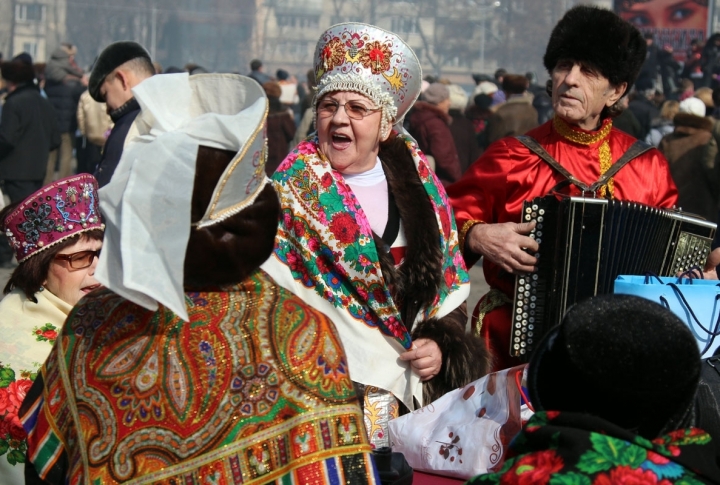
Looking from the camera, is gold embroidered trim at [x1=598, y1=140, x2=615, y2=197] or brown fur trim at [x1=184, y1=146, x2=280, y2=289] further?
gold embroidered trim at [x1=598, y1=140, x2=615, y2=197]

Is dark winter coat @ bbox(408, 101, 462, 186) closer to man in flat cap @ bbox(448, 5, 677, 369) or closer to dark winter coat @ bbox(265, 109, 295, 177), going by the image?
A: dark winter coat @ bbox(265, 109, 295, 177)

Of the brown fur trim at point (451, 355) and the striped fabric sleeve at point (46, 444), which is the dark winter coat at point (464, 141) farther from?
the striped fabric sleeve at point (46, 444)

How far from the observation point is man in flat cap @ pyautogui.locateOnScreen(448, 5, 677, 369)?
391 cm

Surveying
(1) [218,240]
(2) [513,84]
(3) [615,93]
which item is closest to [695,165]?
(2) [513,84]

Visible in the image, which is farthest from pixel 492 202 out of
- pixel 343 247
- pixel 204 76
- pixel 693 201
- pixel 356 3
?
pixel 356 3

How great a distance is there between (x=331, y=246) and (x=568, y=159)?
1122 millimetres

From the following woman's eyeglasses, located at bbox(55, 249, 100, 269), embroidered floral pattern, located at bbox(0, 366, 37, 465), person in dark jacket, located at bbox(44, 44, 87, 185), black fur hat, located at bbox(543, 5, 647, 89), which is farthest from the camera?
person in dark jacket, located at bbox(44, 44, 87, 185)

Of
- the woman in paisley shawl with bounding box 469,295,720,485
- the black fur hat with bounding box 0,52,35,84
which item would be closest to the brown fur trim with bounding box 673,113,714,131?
the black fur hat with bounding box 0,52,35,84

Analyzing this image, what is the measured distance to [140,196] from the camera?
1970mm

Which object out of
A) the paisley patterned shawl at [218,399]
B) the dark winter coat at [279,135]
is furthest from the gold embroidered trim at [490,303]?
the dark winter coat at [279,135]

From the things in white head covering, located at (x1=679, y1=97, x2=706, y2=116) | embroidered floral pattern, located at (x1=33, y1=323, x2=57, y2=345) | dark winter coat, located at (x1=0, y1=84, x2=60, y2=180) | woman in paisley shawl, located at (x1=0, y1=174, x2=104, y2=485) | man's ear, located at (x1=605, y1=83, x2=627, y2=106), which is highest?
man's ear, located at (x1=605, y1=83, x2=627, y2=106)

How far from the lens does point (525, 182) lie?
3998 millimetres

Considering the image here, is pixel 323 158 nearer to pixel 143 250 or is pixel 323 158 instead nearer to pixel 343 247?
pixel 343 247

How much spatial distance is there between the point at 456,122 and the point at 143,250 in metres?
9.54
